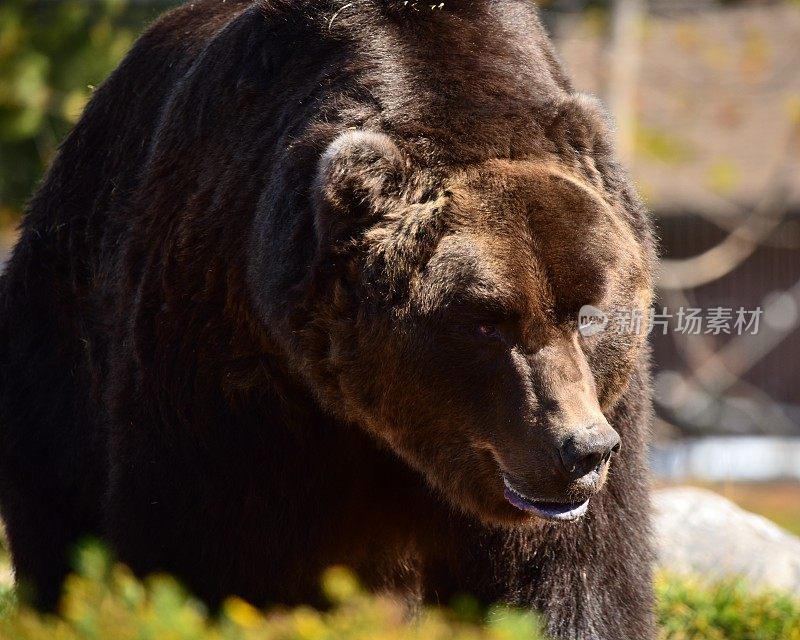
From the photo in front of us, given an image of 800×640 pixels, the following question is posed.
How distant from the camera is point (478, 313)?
12.2 ft

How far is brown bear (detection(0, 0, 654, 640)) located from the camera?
12.4 feet

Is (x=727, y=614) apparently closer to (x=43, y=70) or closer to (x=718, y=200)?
(x=43, y=70)

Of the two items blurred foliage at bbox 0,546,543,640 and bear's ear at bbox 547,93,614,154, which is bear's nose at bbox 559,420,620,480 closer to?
bear's ear at bbox 547,93,614,154

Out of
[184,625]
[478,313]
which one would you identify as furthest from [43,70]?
[184,625]

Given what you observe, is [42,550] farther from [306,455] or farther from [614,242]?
[614,242]

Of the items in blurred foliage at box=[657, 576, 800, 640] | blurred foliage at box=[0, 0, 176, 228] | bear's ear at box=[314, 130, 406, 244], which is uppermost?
bear's ear at box=[314, 130, 406, 244]

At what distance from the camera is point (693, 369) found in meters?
19.1

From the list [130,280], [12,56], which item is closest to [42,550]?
[130,280]

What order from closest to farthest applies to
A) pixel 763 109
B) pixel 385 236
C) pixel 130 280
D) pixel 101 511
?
pixel 385 236
pixel 130 280
pixel 101 511
pixel 763 109

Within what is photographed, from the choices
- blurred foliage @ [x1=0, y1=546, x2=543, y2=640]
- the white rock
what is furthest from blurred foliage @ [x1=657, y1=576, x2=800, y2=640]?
blurred foliage @ [x1=0, y1=546, x2=543, y2=640]

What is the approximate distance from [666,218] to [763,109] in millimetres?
3908

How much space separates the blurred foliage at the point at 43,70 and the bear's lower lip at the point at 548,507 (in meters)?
7.15

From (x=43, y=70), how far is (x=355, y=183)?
7532 mm

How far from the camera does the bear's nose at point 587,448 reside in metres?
3.57
